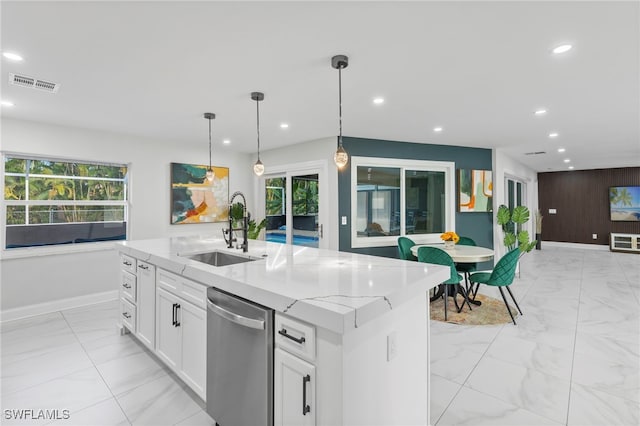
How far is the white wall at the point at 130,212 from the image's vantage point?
3.79m

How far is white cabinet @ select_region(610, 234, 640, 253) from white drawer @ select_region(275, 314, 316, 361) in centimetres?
1091

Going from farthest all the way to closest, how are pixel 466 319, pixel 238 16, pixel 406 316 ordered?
pixel 466 319 < pixel 238 16 < pixel 406 316

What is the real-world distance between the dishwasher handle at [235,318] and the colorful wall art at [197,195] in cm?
370

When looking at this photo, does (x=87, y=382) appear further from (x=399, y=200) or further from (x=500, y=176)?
(x=500, y=176)

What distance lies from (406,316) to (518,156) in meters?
6.70

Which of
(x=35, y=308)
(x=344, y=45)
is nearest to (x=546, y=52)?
(x=344, y=45)

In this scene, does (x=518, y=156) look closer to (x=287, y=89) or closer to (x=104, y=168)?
(x=287, y=89)

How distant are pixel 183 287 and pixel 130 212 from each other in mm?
3171

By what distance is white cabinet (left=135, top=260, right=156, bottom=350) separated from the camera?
8.32ft

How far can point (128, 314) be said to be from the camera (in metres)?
2.99

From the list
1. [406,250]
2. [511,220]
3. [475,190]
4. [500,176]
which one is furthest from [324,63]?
[511,220]

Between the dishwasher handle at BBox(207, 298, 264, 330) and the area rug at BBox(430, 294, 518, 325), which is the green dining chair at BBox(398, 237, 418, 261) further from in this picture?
the dishwasher handle at BBox(207, 298, 264, 330)

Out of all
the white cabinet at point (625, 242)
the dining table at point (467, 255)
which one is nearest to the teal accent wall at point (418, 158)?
the dining table at point (467, 255)

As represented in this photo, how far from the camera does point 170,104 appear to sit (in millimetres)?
3254
